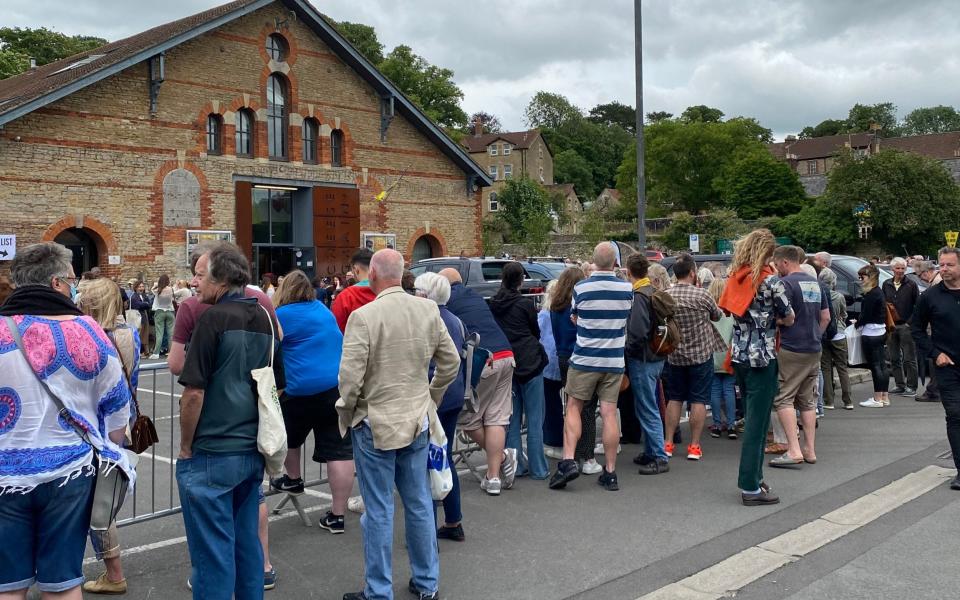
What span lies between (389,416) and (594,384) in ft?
9.57

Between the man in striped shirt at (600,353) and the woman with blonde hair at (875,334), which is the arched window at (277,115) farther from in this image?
the man in striped shirt at (600,353)

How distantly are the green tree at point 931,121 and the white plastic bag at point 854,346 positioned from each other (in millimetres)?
126736

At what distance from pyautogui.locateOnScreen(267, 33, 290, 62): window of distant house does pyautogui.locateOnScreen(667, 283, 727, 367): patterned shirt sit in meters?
21.1

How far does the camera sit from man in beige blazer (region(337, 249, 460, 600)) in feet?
14.7

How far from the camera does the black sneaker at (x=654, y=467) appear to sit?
747 centimetres

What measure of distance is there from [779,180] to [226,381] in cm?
7800

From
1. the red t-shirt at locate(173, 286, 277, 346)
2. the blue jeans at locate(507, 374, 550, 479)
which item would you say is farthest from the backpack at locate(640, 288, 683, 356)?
the red t-shirt at locate(173, 286, 277, 346)

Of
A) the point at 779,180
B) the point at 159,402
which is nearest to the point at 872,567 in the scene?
the point at 159,402

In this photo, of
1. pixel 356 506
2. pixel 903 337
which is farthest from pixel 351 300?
pixel 903 337

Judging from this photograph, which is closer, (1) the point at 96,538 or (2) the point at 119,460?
(2) the point at 119,460

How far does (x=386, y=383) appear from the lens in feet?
14.9

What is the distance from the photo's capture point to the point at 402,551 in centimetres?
554

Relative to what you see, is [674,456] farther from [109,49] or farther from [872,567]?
[109,49]

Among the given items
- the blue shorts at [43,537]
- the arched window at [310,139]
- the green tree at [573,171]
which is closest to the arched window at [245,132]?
the arched window at [310,139]
